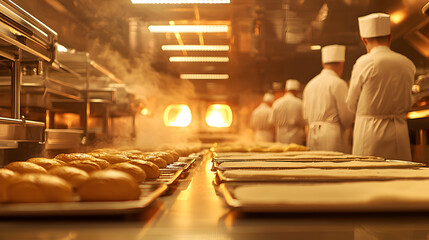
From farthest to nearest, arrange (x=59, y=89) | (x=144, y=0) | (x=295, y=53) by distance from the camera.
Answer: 1. (x=295, y=53)
2. (x=144, y=0)
3. (x=59, y=89)

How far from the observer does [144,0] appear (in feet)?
10.6

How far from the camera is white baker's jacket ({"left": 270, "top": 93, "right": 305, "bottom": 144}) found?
236 inches

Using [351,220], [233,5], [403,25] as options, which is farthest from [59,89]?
[403,25]

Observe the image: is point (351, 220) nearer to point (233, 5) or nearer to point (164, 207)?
point (164, 207)

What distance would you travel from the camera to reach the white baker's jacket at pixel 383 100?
104 inches

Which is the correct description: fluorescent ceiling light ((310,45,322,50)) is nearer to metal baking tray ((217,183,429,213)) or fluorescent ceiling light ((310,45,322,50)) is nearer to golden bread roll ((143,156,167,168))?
golden bread roll ((143,156,167,168))

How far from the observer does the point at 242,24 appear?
14.5 feet

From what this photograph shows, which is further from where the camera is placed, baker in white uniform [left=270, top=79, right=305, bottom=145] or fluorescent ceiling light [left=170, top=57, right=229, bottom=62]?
fluorescent ceiling light [left=170, top=57, right=229, bottom=62]

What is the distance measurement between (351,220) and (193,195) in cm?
34

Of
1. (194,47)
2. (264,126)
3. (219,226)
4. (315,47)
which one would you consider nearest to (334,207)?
(219,226)

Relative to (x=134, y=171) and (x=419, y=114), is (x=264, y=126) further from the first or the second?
(x=134, y=171)

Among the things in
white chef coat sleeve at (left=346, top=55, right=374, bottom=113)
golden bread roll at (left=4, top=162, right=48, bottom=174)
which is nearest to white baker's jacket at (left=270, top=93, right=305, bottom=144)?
white chef coat sleeve at (left=346, top=55, right=374, bottom=113)

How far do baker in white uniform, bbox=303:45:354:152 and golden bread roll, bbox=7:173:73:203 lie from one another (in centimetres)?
355

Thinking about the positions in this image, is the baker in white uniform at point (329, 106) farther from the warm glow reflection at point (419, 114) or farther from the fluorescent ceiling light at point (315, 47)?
the fluorescent ceiling light at point (315, 47)
